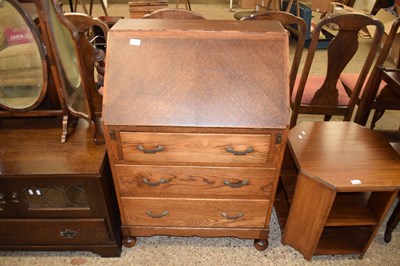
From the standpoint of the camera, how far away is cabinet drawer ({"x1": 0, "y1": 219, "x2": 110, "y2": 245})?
5.18 feet

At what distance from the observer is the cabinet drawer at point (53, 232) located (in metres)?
1.58

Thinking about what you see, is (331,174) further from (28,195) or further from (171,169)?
(28,195)

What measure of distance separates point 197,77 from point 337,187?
79cm

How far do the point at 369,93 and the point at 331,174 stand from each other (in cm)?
95

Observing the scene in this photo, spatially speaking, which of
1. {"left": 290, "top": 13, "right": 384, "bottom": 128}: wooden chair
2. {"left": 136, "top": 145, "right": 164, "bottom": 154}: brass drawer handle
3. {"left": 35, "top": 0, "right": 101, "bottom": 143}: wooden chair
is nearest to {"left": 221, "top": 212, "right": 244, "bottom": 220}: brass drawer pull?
{"left": 136, "top": 145, "right": 164, "bottom": 154}: brass drawer handle

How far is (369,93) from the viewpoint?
6.81 ft

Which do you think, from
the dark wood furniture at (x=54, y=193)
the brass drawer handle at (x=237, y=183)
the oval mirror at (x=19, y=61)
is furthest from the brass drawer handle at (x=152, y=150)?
the oval mirror at (x=19, y=61)

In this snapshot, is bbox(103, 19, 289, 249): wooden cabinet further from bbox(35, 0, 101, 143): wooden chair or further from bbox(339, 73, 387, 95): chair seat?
bbox(339, 73, 387, 95): chair seat

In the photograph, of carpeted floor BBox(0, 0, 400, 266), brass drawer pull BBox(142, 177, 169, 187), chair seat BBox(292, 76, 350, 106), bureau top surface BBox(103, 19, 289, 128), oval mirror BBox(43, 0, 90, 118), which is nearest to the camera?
bureau top surface BBox(103, 19, 289, 128)

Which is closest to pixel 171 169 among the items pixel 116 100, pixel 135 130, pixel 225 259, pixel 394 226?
pixel 135 130

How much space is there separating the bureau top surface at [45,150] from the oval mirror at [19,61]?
0.16 metres

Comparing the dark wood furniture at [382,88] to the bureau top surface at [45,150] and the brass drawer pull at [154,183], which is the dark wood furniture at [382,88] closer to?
the brass drawer pull at [154,183]

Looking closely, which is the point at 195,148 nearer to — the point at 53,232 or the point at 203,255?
the point at 203,255

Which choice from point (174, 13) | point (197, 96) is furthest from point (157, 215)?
point (174, 13)
